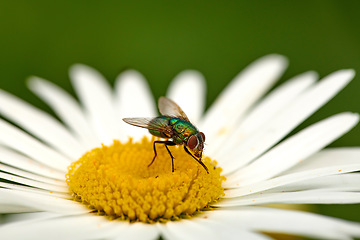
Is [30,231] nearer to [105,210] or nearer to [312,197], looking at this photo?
[105,210]

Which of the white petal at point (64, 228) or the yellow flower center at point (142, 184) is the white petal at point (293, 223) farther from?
the white petal at point (64, 228)

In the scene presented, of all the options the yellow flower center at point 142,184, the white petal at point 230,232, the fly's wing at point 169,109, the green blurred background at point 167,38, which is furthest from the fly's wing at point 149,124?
the green blurred background at point 167,38

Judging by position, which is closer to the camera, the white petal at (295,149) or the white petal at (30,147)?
the white petal at (295,149)

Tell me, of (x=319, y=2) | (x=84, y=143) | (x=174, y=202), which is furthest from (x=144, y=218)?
(x=319, y=2)

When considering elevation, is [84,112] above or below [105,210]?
above

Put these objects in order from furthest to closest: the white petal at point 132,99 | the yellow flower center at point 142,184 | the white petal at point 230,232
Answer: the white petal at point 132,99
the yellow flower center at point 142,184
the white petal at point 230,232

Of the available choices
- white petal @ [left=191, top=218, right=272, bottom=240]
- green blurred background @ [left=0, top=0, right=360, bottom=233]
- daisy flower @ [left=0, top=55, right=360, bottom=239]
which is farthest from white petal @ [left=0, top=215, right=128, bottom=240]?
green blurred background @ [left=0, top=0, right=360, bottom=233]
